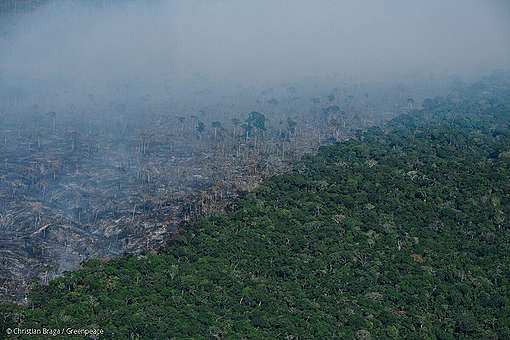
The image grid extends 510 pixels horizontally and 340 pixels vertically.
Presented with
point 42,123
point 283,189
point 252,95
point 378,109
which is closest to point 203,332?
point 283,189

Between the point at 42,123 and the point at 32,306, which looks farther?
the point at 42,123

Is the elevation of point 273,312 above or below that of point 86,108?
below

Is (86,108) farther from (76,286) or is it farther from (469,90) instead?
(469,90)

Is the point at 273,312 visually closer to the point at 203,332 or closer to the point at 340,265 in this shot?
the point at 203,332

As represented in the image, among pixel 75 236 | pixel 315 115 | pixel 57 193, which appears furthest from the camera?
pixel 315 115

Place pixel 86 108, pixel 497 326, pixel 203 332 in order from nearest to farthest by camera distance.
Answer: pixel 203 332
pixel 497 326
pixel 86 108

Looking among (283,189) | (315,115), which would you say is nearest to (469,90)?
(315,115)
